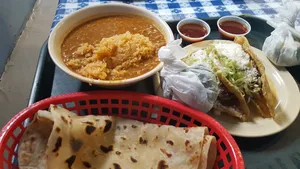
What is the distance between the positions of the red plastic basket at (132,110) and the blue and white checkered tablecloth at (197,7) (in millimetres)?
833

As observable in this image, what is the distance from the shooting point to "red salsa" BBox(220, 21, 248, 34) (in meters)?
1.69

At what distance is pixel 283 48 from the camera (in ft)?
4.78

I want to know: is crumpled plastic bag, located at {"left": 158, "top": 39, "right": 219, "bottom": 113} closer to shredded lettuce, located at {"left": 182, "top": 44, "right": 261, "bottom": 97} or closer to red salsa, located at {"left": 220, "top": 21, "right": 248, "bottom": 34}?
shredded lettuce, located at {"left": 182, "top": 44, "right": 261, "bottom": 97}

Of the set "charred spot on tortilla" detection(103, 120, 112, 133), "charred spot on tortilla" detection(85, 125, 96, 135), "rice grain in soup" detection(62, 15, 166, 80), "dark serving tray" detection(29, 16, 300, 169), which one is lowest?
"dark serving tray" detection(29, 16, 300, 169)

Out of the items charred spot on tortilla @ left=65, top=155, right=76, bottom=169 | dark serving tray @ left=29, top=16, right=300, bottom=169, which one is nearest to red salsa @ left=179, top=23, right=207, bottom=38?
dark serving tray @ left=29, top=16, right=300, bottom=169

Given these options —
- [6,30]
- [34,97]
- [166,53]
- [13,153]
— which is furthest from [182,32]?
[6,30]

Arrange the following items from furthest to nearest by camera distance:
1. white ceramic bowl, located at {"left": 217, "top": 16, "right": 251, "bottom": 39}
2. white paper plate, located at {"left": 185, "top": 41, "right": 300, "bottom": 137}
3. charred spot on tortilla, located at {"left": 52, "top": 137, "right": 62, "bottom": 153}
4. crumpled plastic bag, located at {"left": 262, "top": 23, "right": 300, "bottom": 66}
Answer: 1. white ceramic bowl, located at {"left": 217, "top": 16, "right": 251, "bottom": 39}
2. crumpled plastic bag, located at {"left": 262, "top": 23, "right": 300, "bottom": 66}
3. white paper plate, located at {"left": 185, "top": 41, "right": 300, "bottom": 137}
4. charred spot on tortilla, located at {"left": 52, "top": 137, "right": 62, "bottom": 153}

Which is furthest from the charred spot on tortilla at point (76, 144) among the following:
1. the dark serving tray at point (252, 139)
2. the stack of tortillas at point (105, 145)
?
the dark serving tray at point (252, 139)

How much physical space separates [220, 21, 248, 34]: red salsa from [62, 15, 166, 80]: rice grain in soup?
0.46 metres

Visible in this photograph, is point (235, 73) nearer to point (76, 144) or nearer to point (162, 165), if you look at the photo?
point (162, 165)

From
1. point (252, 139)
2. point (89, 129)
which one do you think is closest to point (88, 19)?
point (89, 129)

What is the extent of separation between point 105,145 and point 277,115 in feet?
2.34

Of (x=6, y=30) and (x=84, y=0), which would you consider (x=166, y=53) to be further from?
(x=6, y=30)

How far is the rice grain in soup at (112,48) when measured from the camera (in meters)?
1.25
